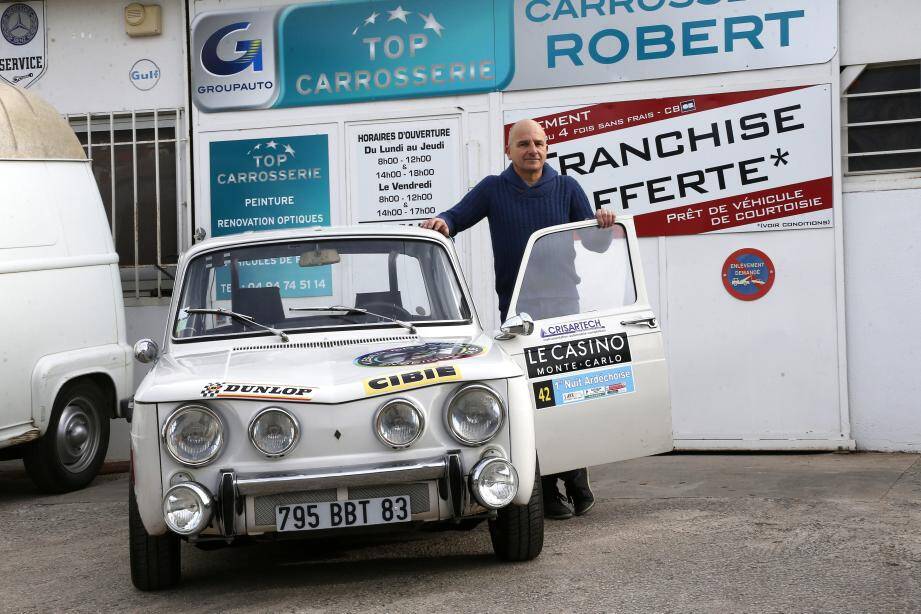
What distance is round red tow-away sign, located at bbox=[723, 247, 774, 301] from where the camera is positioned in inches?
356

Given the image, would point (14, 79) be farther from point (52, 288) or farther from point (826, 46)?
point (826, 46)

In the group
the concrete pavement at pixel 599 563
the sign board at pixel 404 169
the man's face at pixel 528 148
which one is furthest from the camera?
the sign board at pixel 404 169

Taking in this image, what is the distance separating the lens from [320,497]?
4672mm

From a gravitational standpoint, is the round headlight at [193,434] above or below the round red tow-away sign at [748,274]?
below

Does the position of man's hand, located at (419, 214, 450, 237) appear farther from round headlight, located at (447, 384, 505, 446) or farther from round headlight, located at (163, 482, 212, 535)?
round headlight, located at (163, 482, 212, 535)

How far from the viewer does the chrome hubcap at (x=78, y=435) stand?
8.34 meters

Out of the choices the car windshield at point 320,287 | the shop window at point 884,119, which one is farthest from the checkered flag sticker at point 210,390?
the shop window at point 884,119

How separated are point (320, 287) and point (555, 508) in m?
1.66

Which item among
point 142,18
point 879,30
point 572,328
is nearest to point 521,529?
point 572,328

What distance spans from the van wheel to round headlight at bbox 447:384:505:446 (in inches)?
170

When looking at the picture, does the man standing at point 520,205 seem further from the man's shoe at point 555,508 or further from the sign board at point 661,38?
the sign board at point 661,38

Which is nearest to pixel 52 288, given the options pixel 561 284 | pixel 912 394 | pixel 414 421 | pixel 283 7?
pixel 283 7

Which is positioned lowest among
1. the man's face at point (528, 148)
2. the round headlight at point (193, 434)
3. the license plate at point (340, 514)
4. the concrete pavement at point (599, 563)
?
the concrete pavement at point (599, 563)

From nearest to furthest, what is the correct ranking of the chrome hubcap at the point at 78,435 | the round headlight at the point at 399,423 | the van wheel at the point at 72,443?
the round headlight at the point at 399,423 → the van wheel at the point at 72,443 → the chrome hubcap at the point at 78,435
